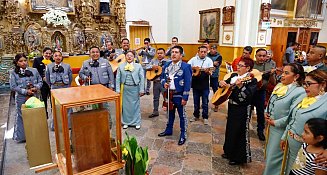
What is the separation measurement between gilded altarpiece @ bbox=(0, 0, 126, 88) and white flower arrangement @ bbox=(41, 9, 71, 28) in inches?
10.0

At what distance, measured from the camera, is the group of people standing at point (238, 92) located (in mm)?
2016

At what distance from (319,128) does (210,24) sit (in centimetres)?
790

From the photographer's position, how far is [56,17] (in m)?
7.52

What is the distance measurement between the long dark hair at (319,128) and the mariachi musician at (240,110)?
3.56 ft

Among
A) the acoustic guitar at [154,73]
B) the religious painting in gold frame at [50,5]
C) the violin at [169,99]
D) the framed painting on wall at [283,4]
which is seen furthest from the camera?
the framed painting on wall at [283,4]

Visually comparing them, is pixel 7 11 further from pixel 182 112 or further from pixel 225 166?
pixel 225 166

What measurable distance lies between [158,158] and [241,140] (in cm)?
118

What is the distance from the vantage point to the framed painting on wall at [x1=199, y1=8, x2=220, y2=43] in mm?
8740

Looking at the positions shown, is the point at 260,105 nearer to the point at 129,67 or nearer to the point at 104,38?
the point at 129,67

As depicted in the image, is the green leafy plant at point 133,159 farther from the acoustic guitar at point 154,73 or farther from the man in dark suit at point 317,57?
the acoustic guitar at point 154,73

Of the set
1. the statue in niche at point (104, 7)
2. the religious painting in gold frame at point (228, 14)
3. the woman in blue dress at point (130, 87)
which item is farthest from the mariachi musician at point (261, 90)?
the statue in niche at point (104, 7)

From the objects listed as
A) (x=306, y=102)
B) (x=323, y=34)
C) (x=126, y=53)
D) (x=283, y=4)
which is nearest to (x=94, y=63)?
(x=126, y=53)

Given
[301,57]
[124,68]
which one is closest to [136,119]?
[124,68]

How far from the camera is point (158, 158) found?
332 centimetres
